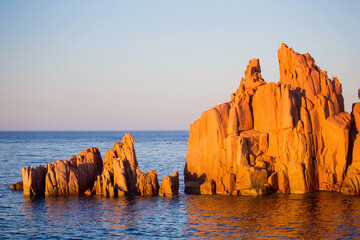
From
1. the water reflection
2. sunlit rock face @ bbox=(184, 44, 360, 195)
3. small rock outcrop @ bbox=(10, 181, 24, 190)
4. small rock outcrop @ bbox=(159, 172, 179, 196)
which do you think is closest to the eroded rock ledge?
small rock outcrop @ bbox=(159, 172, 179, 196)

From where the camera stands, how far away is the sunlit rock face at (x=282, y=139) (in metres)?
49.8

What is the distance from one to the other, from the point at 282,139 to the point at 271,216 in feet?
41.6

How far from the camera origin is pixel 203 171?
177ft

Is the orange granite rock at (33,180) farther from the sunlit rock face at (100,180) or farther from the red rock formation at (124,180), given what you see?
the red rock formation at (124,180)

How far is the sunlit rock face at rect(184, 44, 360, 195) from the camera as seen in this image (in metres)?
49.8

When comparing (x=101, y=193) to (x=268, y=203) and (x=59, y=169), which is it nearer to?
(x=59, y=169)

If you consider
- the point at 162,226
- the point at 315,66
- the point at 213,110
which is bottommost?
the point at 162,226

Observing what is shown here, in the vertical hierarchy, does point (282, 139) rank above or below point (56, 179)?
above

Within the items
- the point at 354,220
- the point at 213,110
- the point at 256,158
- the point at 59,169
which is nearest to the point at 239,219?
the point at 354,220

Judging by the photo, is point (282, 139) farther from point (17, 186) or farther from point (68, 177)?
point (17, 186)

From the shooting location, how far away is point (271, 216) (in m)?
40.8

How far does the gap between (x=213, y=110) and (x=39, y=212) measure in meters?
22.9

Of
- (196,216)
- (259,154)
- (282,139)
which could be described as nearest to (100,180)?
(196,216)

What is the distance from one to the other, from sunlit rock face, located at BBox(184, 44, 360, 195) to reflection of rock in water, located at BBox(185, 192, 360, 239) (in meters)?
2.20
